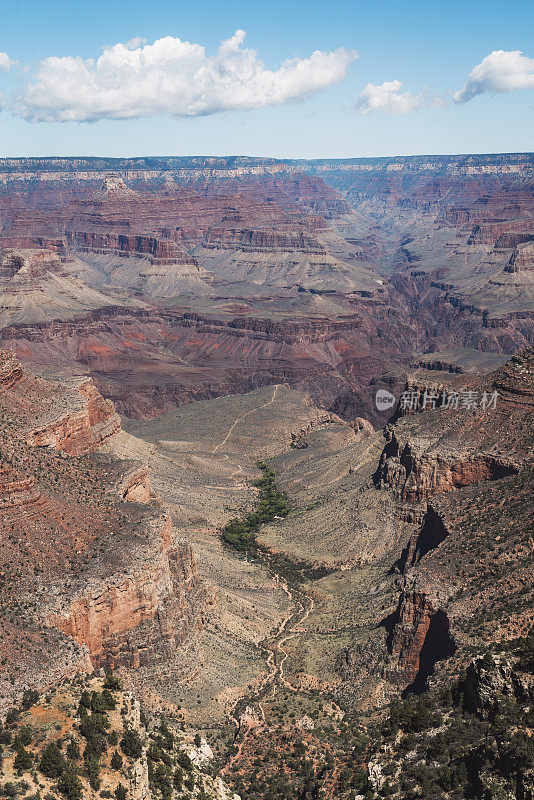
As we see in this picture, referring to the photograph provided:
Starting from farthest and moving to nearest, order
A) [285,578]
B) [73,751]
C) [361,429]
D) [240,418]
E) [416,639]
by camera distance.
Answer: [240,418], [361,429], [285,578], [416,639], [73,751]

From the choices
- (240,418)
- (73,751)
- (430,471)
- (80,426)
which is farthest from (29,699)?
(240,418)

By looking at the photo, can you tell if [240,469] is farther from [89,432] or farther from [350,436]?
[89,432]

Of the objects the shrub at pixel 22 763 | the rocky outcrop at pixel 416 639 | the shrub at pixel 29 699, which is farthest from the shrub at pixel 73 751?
the rocky outcrop at pixel 416 639

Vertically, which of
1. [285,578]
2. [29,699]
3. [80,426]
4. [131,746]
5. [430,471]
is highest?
[131,746]

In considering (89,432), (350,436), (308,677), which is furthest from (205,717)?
(350,436)

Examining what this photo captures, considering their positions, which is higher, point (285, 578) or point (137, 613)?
point (137, 613)

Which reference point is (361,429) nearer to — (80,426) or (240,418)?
(240,418)

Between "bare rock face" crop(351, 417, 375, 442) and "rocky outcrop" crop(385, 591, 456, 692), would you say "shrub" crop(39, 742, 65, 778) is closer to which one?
"rocky outcrop" crop(385, 591, 456, 692)

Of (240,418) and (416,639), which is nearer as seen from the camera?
(416,639)

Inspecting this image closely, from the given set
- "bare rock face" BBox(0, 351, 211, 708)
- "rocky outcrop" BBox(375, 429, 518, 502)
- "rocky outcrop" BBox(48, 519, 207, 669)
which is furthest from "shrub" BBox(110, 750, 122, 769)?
"rocky outcrop" BBox(375, 429, 518, 502)

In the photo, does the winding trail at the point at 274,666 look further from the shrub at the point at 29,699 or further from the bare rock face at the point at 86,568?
the shrub at the point at 29,699

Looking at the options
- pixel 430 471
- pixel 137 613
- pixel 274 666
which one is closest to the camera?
pixel 137 613
